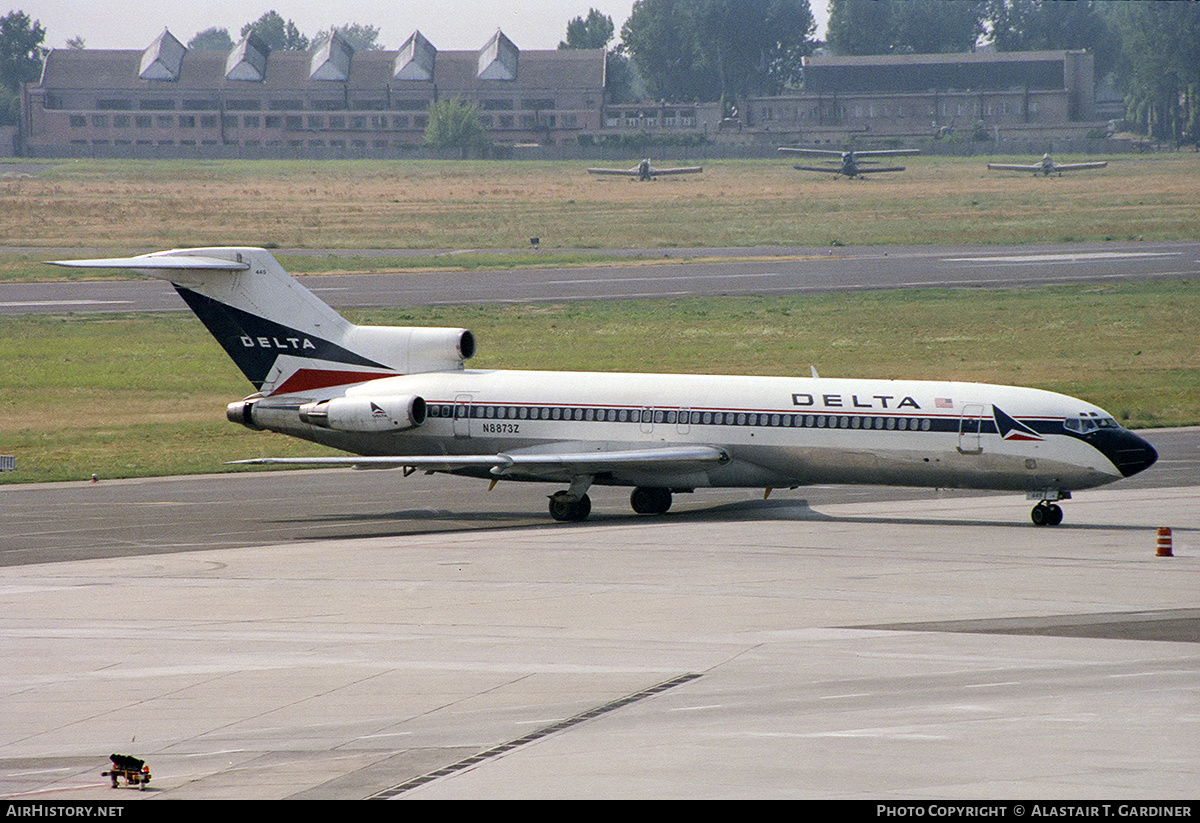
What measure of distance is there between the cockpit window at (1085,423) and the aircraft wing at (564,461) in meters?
7.80

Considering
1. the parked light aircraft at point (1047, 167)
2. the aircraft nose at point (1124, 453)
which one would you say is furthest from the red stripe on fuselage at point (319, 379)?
the parked light aircraft at point (1047, 167)

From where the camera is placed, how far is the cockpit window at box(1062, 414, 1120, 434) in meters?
33.4

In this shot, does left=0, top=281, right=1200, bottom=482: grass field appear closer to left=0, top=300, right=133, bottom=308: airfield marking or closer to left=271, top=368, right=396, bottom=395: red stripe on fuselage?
left=0, top=300, right=133, bottom=308: airfield marking

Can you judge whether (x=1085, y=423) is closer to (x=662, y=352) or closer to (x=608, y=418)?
(x=608, y=418)

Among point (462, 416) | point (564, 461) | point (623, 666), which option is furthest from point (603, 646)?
point (462, 416)

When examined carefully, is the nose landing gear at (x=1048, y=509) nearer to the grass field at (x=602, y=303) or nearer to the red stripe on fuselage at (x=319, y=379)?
the red stripe on fuselage at (x=319, y=379)

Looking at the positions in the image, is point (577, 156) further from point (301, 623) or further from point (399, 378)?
point (301, 623)

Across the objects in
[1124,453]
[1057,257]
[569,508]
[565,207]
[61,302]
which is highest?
[565,207]

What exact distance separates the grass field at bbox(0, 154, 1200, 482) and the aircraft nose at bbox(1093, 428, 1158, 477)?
56.7ft

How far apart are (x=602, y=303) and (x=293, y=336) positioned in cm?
4052

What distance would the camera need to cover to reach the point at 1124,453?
33344mm

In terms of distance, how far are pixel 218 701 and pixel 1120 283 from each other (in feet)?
240

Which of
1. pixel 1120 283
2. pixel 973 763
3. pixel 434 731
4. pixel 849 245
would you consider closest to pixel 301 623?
pixel 434 731
